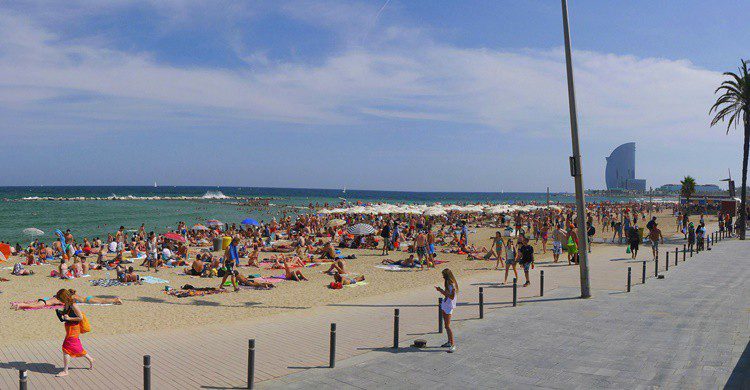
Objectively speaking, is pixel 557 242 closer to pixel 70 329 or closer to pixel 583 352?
pixel 583 352

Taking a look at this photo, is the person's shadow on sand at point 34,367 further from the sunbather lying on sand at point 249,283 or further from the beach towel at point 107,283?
the beach towel at point 107,283

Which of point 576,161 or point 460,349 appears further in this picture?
point 576,161

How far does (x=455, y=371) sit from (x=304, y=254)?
18749 mm

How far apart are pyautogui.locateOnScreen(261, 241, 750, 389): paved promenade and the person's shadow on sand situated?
11.6ft

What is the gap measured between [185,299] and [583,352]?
34.7 feet

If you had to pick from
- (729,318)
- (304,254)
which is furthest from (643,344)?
(304,254)

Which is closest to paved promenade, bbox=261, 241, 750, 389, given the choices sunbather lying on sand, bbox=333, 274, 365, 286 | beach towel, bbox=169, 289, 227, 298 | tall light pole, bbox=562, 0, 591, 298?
tall light pole, bbox=562, 0, 591, 298

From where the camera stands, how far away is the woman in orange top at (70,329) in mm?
7469

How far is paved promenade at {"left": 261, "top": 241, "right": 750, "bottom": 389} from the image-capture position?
22.9 feet

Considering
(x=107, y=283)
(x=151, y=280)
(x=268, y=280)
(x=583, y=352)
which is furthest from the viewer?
(x=151, y=280)

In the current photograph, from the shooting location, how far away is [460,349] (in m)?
8.56

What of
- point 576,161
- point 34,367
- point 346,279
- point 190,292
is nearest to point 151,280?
point 190,292

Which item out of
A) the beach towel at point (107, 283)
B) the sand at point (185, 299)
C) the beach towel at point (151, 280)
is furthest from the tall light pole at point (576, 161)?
the beach towel at point (107, 283)

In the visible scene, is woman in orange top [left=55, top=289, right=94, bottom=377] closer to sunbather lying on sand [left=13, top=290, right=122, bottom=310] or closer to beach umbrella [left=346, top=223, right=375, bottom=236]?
sunbather lying on sand [left=13, top=290, right=122, bottom=310]
